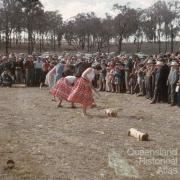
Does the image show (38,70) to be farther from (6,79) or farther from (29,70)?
(6,79)

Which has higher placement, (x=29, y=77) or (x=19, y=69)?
(x=19, y=69)

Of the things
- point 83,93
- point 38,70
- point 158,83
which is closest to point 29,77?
point 38,70

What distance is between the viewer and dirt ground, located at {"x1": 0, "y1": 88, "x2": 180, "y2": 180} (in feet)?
31.0

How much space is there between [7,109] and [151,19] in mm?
53045

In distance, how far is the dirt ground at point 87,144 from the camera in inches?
372

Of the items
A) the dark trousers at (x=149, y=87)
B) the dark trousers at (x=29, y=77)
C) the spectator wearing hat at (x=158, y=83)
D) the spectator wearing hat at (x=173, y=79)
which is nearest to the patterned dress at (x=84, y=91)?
the spectator wearing hat at (x=173, y=79)

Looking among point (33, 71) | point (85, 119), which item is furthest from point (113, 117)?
point (33, 71)

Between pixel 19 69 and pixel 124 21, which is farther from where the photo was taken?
pixel 124 21

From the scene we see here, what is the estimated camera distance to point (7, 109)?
19.2 meters

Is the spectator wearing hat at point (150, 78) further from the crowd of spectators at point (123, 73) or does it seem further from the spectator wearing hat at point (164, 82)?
the spectator wearing hat at point (164, 82)

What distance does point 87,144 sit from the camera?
39.4 feet

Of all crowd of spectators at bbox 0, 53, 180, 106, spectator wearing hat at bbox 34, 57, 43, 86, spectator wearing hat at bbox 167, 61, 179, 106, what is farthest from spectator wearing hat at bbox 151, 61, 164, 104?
spectator wearing hat at bbox 34, 57, 43, 86

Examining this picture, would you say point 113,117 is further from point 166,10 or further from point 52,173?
point 166,10

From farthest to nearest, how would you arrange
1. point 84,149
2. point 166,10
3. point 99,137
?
point 166,10
point 99,137
point 84,149
